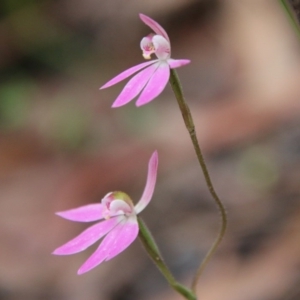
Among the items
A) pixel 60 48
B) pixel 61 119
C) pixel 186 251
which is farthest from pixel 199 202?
pixel 60 48

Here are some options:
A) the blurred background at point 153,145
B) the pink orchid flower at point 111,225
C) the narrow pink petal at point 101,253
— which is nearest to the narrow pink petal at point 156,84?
the pink orchid flower at point 111,225

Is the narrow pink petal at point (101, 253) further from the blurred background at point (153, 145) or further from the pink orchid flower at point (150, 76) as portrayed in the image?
the blurred background at point (153, 145)

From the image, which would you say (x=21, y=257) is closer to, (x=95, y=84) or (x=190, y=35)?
(x=95, y=84)

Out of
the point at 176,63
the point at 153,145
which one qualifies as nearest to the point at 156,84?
the point at 176,63

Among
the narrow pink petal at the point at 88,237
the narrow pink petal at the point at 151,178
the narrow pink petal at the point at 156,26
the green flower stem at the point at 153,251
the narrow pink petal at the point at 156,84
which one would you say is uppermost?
the narrow pink petal at the point at 156,26

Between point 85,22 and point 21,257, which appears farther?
point 85,22

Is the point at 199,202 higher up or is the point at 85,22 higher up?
the point at 85,22
